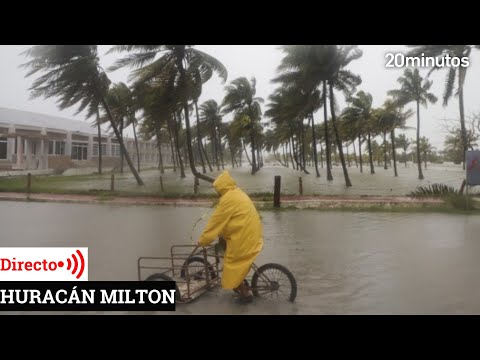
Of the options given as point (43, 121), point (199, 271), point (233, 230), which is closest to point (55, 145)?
point (43, 121)

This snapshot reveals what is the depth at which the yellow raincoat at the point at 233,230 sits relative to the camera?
Result: 4.07 m

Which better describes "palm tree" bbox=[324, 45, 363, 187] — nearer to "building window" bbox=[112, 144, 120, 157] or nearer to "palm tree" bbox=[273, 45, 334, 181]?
"palm tree" bbox=[273, 45, 334, 181]

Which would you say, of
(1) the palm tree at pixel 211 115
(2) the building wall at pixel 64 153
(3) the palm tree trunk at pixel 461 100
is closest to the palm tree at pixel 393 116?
(3) the palm tree trunk at pixel 461 100

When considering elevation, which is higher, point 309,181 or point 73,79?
point 73,79

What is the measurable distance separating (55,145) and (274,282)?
7583mm

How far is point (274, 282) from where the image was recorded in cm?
446

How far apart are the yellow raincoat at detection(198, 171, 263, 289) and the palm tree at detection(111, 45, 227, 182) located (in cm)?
547

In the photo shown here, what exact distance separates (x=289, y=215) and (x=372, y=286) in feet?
20.8

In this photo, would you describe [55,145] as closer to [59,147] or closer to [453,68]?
[59,147]

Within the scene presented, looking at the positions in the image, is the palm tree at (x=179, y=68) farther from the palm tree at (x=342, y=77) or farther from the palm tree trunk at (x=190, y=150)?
the palm tree at (x=342, y=77)

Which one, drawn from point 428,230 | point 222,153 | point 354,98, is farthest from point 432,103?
point 222,153

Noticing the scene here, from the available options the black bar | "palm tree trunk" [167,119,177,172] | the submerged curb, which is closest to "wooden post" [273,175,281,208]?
the submerged curb

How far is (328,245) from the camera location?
317 inches

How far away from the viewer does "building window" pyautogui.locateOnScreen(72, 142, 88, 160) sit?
34.6 feet
